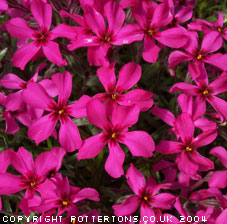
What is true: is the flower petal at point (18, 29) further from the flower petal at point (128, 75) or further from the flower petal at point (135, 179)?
the flower petal at point (135, 179)

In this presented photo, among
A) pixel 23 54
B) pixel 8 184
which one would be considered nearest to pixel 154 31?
pixel 23 54

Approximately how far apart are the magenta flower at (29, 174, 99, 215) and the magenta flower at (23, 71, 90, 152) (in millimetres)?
108

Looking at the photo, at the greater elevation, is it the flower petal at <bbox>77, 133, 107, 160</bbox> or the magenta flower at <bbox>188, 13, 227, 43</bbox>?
the magenta flower at <bbox>188, 13, 227, 43</bbox>

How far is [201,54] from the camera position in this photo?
3.53 ft

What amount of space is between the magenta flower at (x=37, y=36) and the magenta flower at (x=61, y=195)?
348mm

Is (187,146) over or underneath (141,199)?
over

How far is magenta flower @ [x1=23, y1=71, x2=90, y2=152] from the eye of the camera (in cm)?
93

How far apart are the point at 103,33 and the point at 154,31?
16 cm

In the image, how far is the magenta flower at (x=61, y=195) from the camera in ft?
2.99

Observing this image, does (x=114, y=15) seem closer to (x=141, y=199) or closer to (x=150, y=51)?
(x=150, y=51)

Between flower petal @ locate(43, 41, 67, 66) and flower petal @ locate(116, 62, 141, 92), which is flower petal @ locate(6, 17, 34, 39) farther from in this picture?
flower petal @ locate(116, 62, 141, 92)

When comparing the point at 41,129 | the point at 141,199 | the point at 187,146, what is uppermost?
the point at 41,129

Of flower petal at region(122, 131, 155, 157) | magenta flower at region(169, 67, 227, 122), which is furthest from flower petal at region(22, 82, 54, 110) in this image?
magenta flower at region(169, 67, 227, 122)

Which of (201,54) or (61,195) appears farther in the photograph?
(201,54)
